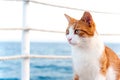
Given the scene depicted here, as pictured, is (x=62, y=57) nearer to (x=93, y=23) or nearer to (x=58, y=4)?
(x=58, y=4)

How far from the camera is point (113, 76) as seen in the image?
7.14 ft

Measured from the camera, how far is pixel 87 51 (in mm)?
2037

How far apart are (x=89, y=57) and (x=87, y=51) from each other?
37mm

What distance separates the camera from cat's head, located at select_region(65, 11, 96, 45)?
6.52 ft

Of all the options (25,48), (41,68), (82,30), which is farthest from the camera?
(41,68)

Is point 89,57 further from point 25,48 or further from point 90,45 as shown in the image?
point 25,48

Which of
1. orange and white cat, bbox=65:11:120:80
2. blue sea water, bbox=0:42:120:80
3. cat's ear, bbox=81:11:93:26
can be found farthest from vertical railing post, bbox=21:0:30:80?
blue sea water, bbox=0:42:120:80

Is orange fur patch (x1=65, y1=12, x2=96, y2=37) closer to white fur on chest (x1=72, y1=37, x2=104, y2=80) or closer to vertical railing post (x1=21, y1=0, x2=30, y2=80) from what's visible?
white fur on chest (x1=72, y1=37, x2=104, y2=80)

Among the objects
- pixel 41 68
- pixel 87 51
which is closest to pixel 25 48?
pixel 87 51

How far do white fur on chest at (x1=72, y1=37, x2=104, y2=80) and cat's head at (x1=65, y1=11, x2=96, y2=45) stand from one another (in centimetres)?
4

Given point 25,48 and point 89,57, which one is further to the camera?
point 25,48

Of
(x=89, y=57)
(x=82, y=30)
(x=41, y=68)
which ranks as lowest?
(x=89, y=57)

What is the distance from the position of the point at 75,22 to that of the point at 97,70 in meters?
0.31

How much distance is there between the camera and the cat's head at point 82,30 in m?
1.99
